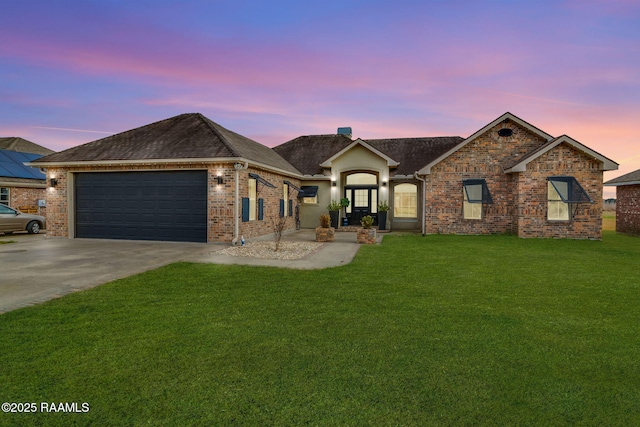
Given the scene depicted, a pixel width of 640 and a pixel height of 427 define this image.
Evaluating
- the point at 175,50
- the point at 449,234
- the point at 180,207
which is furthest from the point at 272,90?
the point at 449,234

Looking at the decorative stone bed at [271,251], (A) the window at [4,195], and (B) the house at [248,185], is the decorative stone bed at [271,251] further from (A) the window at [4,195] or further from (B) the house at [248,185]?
(A) the window at [4,195]

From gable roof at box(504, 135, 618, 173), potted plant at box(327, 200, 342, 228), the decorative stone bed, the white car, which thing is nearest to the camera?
the decorative stone bed

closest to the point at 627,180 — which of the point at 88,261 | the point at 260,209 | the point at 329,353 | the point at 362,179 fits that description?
the point at 362,179

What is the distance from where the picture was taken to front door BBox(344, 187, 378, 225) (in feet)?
68.0

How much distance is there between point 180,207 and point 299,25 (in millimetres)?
9463

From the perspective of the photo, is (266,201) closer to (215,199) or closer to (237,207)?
(237,207)

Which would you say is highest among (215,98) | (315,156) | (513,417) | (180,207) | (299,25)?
(299,25)

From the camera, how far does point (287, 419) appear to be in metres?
2.54

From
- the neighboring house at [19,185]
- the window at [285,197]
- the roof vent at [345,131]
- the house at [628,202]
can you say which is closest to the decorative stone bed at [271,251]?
the window at [285,197]

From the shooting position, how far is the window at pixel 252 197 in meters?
14.4

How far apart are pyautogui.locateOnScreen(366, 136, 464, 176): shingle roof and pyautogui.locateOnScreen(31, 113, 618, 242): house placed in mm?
1906

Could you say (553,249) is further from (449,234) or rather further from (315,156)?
(315,156)

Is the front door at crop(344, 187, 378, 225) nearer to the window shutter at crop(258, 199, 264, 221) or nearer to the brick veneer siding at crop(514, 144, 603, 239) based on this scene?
the window shutter at crop(258, 199, 264, 221)

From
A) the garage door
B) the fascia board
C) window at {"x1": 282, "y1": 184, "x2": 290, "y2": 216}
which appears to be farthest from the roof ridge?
window at {"x1": 282, "y1": 184, "x2": 290, "y2": 216}
